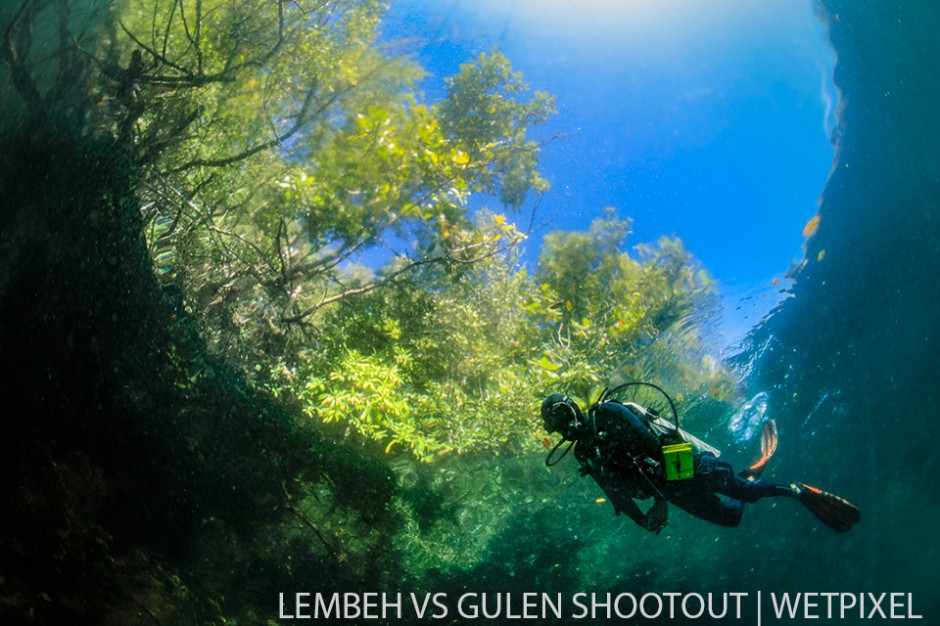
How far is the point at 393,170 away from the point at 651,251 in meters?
3.55

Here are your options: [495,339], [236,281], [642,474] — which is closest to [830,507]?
[642,474]

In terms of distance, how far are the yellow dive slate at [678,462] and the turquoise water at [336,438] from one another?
494 centimetres

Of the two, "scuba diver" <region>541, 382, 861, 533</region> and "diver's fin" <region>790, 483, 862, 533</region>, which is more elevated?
"scuba diver" <region>541, 382, 861, 533</region>

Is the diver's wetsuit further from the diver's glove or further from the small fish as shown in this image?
the small fish

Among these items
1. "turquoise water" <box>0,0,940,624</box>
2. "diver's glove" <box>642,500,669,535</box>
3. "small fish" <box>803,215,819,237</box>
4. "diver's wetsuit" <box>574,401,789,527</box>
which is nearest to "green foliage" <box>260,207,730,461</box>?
"turquoise water" <box>0,0,940,624</box>

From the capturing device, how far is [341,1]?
482 cm

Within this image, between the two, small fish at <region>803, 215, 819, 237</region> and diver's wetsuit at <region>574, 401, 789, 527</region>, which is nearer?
diver's wetsuit at <region>574, 401, 789, 527</region>

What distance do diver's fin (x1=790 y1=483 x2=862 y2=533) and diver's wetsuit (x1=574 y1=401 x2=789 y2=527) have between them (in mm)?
324

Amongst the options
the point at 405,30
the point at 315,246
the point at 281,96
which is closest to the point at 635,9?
the point at 405,30

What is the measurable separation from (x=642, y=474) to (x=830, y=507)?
328 centimetres

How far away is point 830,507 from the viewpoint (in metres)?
5.84

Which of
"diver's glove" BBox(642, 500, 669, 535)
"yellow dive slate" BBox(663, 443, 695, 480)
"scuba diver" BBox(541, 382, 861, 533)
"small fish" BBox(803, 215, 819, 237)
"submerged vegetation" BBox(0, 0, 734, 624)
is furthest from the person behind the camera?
"small fish" BBox(803, 215, 819, 237)

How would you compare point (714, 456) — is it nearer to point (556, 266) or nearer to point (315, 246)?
point (556, 266)

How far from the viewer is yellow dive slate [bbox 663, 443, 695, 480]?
4.22m
